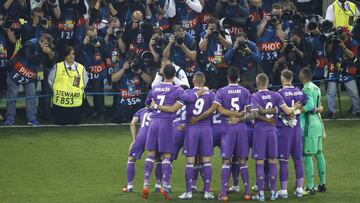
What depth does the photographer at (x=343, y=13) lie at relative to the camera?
74.4 feet

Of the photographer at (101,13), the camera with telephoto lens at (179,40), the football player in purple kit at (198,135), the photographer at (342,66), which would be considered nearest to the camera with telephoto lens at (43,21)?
the photographer at (101,13)

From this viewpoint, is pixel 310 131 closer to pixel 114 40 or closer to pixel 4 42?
pixel 114 40

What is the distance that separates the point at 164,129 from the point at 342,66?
7.68 metres

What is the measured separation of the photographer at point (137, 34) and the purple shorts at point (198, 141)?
6135mm

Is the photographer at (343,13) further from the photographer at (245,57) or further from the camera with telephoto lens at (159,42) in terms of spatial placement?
the camera with telephoto lens at (159,42)

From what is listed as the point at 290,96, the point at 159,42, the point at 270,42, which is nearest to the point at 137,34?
the point at 159,42

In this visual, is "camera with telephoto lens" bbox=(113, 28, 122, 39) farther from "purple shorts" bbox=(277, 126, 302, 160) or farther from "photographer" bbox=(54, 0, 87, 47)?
"purple shorts" bbox=(277, 126, 302, 160)

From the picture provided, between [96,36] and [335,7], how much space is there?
5593mm

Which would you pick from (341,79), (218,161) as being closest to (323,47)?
(341,79)

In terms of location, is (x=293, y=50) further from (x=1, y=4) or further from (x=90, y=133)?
(x=1, y=4)

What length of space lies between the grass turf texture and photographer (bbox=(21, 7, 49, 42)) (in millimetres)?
2008

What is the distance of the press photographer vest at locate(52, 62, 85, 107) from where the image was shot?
68.0 ft

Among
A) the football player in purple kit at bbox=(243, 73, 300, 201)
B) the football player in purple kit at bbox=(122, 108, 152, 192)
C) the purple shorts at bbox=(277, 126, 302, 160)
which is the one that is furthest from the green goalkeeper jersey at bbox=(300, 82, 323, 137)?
the football player in purple kit at bbox=(122, 108, 152, 192)

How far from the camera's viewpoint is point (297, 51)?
21.0 meters
